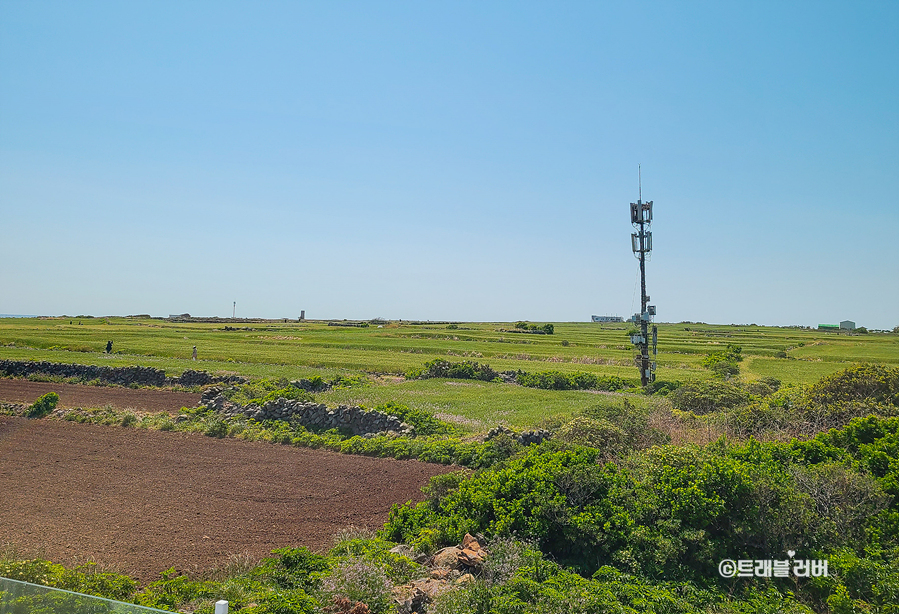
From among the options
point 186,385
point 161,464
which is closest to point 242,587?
point 161,464

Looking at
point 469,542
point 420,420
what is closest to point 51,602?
point 469,542

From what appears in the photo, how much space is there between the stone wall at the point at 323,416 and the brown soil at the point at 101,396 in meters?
5.25

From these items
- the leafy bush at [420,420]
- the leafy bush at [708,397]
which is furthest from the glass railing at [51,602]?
the leafy bush at [708,397]

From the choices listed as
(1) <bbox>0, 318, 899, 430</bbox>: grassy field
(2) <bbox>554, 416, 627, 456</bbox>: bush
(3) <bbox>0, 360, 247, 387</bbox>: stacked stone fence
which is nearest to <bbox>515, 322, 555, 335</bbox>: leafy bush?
(1) <bbox>0, 318, 899, 430</bbox>: grassy field

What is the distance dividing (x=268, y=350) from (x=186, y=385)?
22904 mm

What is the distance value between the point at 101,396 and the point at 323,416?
16774 millimetres

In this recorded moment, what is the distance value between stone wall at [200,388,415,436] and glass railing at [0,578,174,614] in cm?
1467

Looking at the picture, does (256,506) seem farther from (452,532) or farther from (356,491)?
(452,532)

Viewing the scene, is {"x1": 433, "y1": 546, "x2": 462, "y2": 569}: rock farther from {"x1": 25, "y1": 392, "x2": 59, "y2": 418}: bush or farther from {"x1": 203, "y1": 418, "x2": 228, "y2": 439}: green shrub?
{"x1": 25, "y1": 392, "x2": 59, "y2": 418}: bush

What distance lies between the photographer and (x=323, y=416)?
2069 centimetres

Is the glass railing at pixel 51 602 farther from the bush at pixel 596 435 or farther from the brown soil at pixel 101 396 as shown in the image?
the brown soil at pixel 101 396

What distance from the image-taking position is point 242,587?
278 inches

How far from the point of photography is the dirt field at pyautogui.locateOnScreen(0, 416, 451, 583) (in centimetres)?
998

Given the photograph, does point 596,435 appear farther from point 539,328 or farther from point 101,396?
point 539,328
